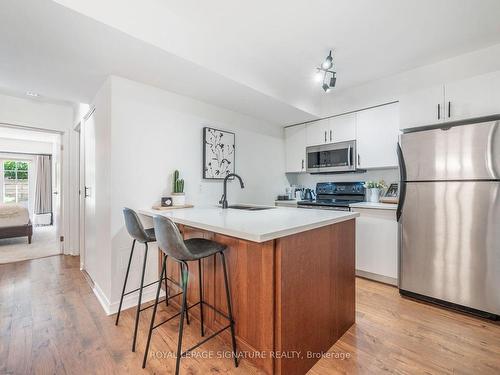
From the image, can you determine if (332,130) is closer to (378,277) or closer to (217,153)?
(217,153)

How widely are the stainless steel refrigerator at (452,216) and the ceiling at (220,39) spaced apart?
89 cm

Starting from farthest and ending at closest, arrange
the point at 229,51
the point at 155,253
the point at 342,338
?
the point at 155,253
the point at 229,51
the point at 342,338

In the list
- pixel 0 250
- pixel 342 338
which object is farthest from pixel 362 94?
pixel 0 250

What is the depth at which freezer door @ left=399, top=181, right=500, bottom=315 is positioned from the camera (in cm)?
201

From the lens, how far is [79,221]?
3801 mm

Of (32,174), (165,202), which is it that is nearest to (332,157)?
(165,202)

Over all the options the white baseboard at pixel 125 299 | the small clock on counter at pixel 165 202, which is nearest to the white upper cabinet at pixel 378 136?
the small clock on counter at pixel 165 202

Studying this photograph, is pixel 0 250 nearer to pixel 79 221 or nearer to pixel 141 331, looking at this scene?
pixel 79 221

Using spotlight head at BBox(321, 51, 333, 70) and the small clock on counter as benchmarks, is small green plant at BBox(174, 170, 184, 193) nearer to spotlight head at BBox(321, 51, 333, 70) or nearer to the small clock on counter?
the small clock on counter

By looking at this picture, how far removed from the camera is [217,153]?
3.04 meters

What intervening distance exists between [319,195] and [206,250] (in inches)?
107

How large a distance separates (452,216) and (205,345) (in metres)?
2.38

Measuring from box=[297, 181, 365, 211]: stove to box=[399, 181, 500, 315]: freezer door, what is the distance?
0.86m

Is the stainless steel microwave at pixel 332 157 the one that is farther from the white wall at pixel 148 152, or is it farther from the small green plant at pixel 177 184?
the small green plant at pixel 177 184
